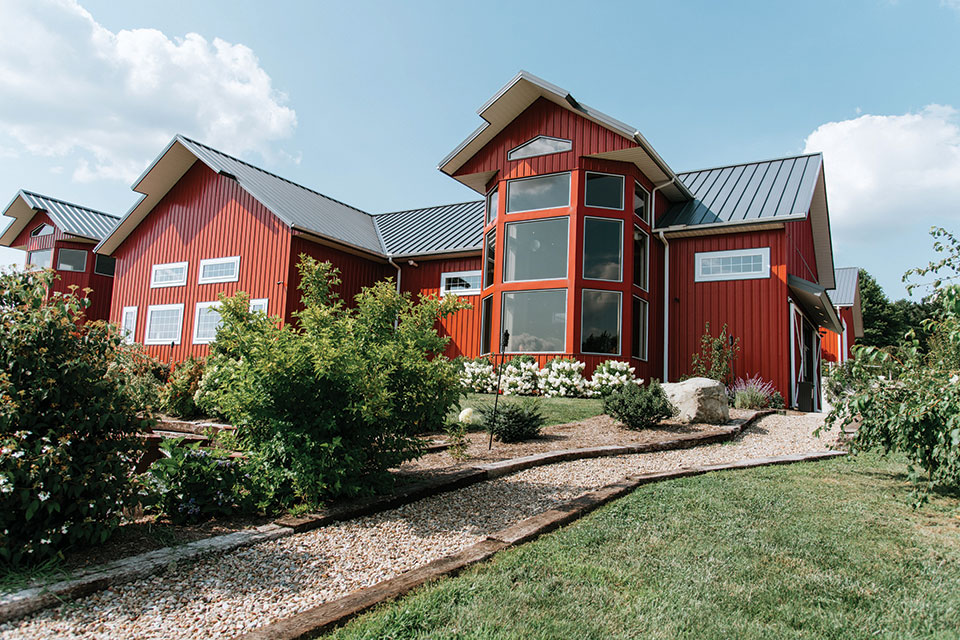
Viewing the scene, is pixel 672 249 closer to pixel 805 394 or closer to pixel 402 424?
pixel 805 394

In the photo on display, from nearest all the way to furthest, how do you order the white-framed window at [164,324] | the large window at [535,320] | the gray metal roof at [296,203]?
the large window at [535,320] → the gray metal roof at [296,203] → the white-framed window at [164,324]

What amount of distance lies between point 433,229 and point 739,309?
31.5 feet

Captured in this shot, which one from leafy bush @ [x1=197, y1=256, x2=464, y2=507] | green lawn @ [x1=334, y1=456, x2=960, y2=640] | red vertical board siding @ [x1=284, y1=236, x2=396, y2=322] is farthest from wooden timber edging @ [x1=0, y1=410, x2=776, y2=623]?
red vertical board siding @ [x1=284, y1=236, x2=396, y2=322]

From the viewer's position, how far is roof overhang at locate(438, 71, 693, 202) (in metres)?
14.1

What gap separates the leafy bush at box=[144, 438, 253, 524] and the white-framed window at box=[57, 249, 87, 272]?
74.4 ft

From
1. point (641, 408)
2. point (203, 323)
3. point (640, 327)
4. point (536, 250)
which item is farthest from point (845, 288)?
point (203, 323)

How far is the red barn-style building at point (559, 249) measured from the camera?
567 inches

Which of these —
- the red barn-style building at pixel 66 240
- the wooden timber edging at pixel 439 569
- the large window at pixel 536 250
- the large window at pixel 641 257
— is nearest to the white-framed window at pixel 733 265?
the large window at pixel 641 257

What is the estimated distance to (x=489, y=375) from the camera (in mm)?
14477

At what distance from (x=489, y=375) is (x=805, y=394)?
7.93m

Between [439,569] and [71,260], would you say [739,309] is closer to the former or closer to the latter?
[439,569]

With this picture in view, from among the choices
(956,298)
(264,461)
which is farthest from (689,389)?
(264,461)

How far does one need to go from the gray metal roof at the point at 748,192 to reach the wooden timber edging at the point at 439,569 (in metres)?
10.8

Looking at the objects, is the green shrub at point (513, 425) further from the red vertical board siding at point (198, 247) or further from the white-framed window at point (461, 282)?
the red vertical board siding at point (198, 247)
